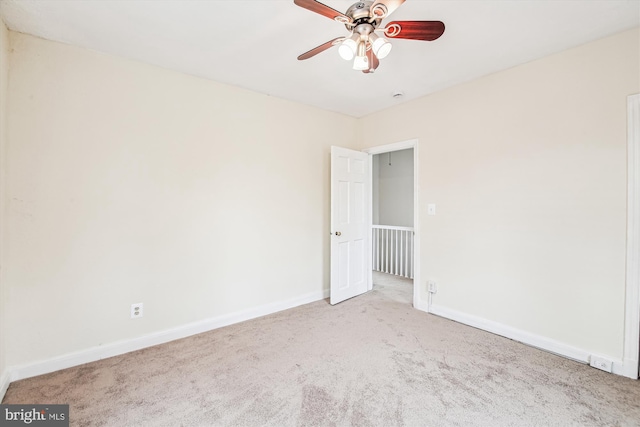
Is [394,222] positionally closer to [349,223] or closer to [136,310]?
[349,223]

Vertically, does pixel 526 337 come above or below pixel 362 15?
below

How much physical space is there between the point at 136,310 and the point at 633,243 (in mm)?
3968

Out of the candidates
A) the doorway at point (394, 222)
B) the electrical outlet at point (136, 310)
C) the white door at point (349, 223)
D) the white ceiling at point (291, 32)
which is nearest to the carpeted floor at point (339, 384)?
the electrical outlet at point (136, 310)

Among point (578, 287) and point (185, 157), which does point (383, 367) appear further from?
point (185, 157)

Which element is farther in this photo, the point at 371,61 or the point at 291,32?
the point at 291,32

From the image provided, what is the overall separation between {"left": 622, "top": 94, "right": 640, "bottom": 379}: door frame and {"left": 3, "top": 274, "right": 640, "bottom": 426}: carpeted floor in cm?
19

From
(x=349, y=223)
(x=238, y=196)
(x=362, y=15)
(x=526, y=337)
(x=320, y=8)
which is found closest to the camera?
(x=320, y=8)

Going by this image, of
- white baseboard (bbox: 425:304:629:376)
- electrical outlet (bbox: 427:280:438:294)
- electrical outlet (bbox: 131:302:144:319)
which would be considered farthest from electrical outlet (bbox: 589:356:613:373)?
electrical outlet (bbox: 131:302:144:319)

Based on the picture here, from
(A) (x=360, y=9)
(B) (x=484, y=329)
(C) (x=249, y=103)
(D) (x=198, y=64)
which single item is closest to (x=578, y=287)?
(B) (x=484, y=329)

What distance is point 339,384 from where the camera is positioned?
191 centimetres

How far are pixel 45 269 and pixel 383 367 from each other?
2.68 m

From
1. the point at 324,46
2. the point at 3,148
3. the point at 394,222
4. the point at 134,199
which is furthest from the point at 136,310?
the point at 394,222

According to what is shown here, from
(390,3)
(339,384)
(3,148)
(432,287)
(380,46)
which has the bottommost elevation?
(339,384)

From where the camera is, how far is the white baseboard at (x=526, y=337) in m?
2.12
